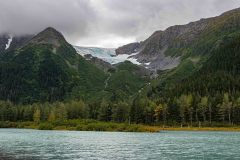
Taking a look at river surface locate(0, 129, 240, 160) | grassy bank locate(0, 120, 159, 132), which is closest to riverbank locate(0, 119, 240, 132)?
grassy bank locate(0, 120, 159, 132)

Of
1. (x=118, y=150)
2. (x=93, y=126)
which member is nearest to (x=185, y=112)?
(x=93, y=126)

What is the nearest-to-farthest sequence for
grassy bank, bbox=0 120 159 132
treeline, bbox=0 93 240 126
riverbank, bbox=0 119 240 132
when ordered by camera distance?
1. grassy bank, bbox=0 120 159 132
2. riverbank, bbox=0 119 240 132
3. treeline, bbox=0 93 240 126

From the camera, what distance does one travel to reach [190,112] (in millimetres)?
176125

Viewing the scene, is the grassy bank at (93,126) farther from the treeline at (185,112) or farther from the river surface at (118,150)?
the river surface at (118,150)

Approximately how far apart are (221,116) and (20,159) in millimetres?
139892

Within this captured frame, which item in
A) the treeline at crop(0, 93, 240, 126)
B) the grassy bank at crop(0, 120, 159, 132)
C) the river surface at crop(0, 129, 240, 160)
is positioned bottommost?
the river surface at crop(0, 129, 240, 160)

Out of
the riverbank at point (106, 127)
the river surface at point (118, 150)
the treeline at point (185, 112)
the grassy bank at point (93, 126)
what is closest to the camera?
the river surface at point (118, 150)

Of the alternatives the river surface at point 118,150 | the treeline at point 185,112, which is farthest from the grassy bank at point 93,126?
the river surface at point 118,150

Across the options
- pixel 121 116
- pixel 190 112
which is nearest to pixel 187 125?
pixel 190 112

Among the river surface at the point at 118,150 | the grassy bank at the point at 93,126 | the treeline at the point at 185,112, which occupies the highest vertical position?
the treeline at the point at 185,112

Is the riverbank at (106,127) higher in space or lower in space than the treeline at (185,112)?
lower

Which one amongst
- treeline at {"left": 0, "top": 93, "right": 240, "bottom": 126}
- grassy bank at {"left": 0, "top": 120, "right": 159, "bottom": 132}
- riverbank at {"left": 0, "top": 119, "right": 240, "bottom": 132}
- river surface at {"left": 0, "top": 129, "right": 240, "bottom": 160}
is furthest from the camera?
treeline at {"left": 0, "top": 93, "right": 240, "bottom": 126}

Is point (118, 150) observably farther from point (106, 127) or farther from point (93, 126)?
point (93, 126)

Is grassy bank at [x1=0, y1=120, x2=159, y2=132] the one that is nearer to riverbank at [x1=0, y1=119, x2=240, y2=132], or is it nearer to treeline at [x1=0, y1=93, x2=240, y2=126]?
riverbank at [x1=0, y1=119, x2=240, y2=132]
